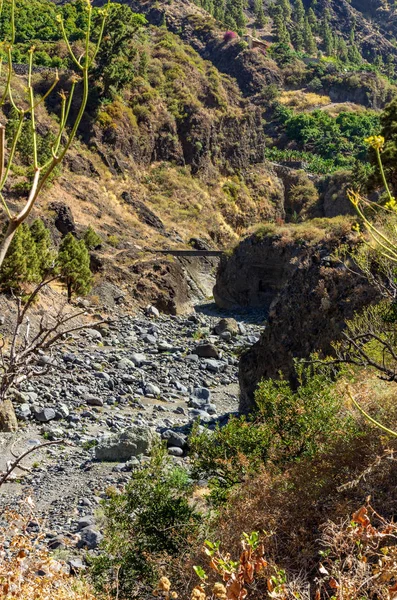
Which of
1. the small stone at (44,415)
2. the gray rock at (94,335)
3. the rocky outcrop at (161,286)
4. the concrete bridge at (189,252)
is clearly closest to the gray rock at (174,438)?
the small stone at (44,415)

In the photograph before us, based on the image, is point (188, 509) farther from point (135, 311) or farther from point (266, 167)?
point (266, 167)

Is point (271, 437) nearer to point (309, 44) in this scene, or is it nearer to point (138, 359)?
point (138, 359)

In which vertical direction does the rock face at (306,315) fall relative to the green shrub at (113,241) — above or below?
above

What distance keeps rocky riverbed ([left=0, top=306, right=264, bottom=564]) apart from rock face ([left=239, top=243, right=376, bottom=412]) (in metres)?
2.40

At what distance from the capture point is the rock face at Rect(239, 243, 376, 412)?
579 inches

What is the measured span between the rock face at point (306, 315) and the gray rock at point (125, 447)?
327 cm

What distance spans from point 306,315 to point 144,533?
912cm

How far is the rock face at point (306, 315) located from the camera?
14695 mm

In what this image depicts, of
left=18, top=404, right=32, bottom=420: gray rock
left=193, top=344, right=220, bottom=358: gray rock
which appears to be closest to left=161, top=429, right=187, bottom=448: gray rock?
left=18, top=404, right=32, bottom=420: gray rock

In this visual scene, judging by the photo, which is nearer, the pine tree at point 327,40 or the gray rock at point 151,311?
the gray rock at point 151,311

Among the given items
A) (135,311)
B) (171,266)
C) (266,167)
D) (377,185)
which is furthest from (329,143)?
(377,185)

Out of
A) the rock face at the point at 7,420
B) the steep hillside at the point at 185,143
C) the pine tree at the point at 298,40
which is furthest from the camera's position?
the pine tree at the point at 298,40

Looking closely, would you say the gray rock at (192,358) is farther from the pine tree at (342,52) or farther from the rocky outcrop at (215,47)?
the pine tree at (342,52)

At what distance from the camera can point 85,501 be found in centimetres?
1209
